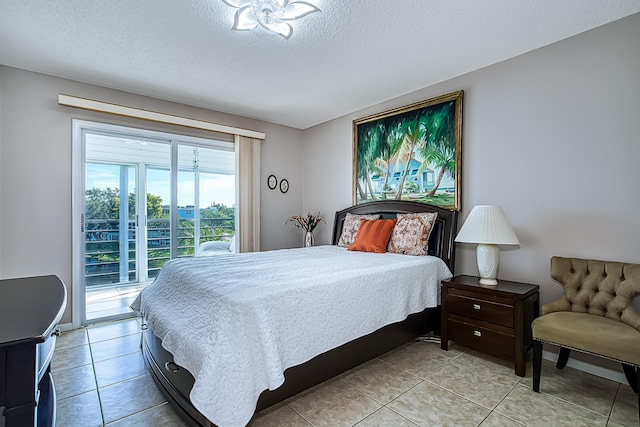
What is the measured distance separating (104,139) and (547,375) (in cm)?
502

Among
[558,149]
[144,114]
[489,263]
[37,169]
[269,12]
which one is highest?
[269,12]

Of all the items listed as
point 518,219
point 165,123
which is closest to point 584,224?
point 518,219

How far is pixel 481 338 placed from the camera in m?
2.54

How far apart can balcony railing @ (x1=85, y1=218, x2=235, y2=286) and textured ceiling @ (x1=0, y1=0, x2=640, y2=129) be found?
171 cm

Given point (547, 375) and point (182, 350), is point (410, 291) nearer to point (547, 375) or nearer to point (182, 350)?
point (547, 375)

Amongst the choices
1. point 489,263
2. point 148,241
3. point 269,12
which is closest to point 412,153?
point 489,263

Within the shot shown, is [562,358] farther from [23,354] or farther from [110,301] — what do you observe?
[110,301]

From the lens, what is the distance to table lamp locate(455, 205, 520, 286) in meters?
2.50

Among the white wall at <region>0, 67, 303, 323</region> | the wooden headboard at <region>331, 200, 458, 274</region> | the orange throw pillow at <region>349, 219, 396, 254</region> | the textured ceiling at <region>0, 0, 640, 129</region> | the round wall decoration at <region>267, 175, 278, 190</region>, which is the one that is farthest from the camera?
the round wall decoration at <region>267, 175, 278, 190</region>

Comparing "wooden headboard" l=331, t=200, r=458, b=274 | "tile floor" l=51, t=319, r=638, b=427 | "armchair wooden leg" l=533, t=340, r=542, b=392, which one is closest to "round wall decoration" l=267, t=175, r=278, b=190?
"wooden headboard" l=331, t=200, r=458, b=274

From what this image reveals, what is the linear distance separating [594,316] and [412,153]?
2192 millimetres

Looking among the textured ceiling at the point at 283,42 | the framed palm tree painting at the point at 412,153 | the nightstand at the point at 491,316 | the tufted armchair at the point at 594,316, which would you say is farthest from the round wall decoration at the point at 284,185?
the tufted armchair at the point at 594,316

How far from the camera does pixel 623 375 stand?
2229 mm

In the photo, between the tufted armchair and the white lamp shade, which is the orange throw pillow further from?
the tufted armchair
